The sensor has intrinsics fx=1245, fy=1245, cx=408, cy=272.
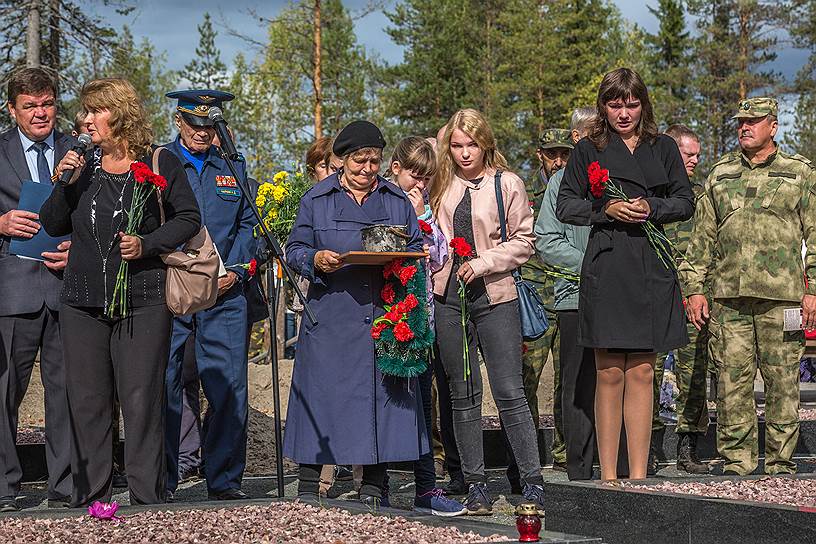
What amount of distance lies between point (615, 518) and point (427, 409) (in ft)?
5.55

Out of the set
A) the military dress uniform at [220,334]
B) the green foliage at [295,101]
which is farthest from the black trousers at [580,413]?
the green foliage at [295,101]

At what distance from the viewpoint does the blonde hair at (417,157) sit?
25.3ft

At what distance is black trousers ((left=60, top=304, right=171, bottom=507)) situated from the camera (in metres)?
6.06

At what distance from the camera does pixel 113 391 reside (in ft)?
20.3

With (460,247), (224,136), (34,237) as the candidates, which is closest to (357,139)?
(224,136)

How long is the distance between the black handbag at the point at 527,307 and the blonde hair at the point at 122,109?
2.12 metres

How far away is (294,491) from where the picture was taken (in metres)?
8.30

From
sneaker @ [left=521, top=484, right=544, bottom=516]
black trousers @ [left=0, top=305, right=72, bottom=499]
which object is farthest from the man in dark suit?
sneaker @ [left=521, top=484, right=544, bottom=516]

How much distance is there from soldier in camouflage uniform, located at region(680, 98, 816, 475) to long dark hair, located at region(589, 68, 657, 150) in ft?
3.82

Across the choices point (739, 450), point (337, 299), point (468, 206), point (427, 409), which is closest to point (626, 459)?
point (739, 450)

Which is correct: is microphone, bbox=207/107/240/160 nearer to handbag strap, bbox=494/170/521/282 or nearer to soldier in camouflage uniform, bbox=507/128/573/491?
handbag strap, bbox=494/170/521/282

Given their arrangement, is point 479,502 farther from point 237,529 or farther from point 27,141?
point 27,141

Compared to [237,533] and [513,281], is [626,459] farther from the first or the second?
→ [237,533]

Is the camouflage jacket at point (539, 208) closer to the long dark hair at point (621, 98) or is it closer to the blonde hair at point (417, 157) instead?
the blonde hair at point (417, 157)
